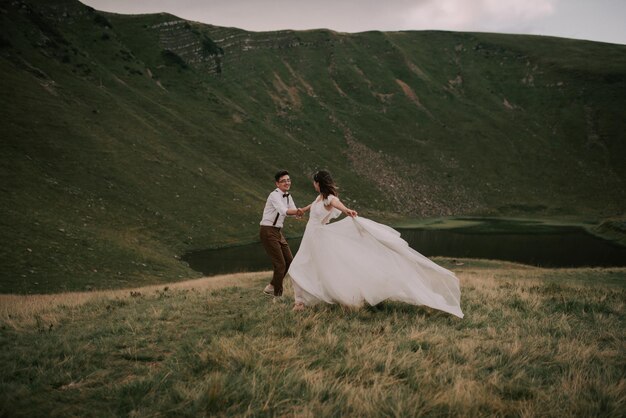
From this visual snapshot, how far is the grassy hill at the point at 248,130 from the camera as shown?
1602 inches

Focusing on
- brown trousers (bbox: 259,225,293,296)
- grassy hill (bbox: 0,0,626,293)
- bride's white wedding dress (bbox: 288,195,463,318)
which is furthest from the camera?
grassy hill (bbox: 0,0,626,293)

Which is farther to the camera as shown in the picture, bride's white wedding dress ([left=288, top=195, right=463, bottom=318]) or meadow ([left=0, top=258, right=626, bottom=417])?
bride's white wedding dress ([left=288, top=195, right=463, bottom=318])

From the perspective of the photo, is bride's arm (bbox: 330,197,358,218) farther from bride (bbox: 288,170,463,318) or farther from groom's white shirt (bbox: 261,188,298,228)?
groom's white shirt (bbox: 261,188,298,228)

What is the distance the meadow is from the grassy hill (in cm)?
2169

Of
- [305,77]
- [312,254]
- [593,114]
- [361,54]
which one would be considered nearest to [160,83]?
[305,77]

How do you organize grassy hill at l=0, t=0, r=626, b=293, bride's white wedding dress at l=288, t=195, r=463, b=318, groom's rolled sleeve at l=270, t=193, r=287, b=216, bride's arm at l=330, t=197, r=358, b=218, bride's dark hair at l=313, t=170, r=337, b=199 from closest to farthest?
1. bride's white wedding dress at l=288, t=195, r=463, b=318
2. bride's arm at l=330, t=197, r=358, b=218
3. bride's dark hair at l=313, t=170, r=337, b=199
4. groom's rolled sleeve at l=270, t=193, r=287, b=216
5. grassy hill at l=0, t=0, r=626, b=293

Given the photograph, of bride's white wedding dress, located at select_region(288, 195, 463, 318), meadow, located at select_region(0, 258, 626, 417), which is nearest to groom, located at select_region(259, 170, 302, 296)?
bride's white wedding dress, located at select_region(288, 195, 463, 318)

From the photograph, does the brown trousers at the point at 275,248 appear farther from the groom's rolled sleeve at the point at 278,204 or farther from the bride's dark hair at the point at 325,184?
the bride's dark hair at the point at 325,184

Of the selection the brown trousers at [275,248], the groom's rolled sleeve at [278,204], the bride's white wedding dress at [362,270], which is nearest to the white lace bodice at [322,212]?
the bride's white wedding dress at [362,270]

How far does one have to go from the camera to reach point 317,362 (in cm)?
603

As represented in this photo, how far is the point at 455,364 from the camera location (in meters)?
6.07

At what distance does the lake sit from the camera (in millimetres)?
40375

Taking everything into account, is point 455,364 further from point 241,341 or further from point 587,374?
point 241,341

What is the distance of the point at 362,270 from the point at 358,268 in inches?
4.0
